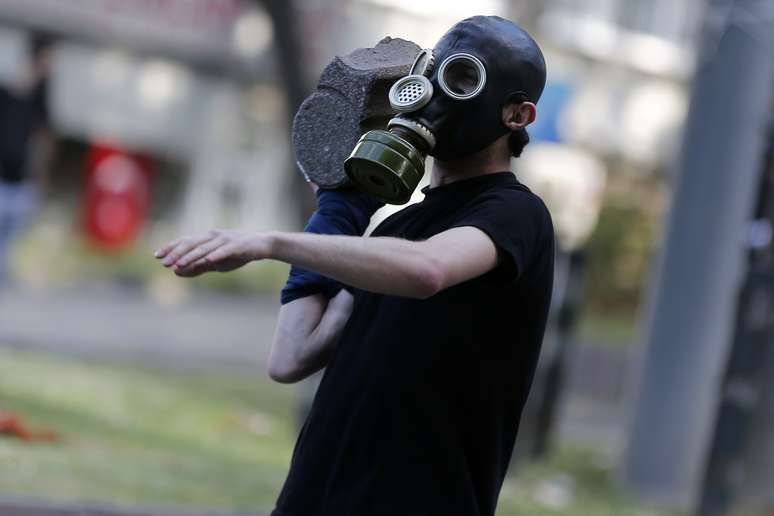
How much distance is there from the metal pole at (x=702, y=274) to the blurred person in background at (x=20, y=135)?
5.05 metres

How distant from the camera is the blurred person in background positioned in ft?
38.3

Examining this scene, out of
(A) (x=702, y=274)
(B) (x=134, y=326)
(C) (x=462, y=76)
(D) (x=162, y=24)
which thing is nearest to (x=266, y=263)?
(D) (x=162, y=24)

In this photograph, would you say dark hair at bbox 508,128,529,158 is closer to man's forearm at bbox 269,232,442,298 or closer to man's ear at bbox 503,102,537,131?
man's ear at bbox 503,102,537,131

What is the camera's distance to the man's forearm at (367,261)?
265 centimetres

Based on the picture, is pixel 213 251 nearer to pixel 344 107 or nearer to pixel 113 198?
pixel 344 107

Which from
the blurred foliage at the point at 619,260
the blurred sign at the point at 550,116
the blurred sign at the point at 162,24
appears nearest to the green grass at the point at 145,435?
the blurred sign at the point at 550,116

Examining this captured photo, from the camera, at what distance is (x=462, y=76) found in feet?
9.57

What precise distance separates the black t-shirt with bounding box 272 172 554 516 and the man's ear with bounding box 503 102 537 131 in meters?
0.11

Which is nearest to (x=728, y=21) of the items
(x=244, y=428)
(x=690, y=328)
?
(x=690, y=328)

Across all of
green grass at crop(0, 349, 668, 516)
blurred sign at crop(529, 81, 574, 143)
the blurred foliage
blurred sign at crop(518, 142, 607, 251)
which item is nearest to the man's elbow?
green grass at crop(0, 349, 668, 516)

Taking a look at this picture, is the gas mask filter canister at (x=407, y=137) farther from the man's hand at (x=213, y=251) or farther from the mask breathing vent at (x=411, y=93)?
the man's hand at (x=213, y=251)

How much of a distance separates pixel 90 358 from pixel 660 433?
4.14 metres

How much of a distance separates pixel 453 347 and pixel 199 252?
527 mm

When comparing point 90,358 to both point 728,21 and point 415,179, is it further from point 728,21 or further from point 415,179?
point 415,179
